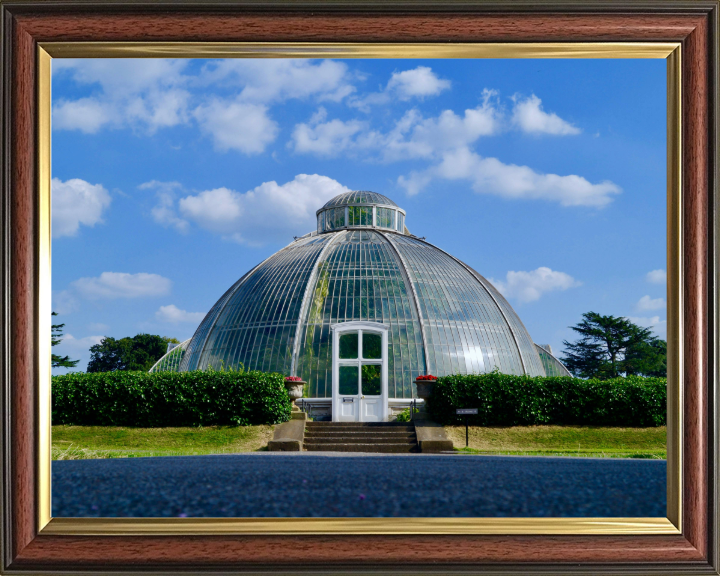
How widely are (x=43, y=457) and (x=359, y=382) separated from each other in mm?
15731

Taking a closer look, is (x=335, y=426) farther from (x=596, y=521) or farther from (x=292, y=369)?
(x=596, y=521)

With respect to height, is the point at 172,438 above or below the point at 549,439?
above

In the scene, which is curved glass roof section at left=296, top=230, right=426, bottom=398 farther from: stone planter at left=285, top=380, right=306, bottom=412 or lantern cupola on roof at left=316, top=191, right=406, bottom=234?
lantern cupola on roof at left=316, top=191, right=406, bottom=234

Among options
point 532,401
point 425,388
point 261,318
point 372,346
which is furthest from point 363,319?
point 532,401

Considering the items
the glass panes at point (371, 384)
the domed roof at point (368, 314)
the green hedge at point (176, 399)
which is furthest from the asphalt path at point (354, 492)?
the domed roof at point (368, 314)

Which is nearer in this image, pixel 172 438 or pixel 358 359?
pixel 172 438

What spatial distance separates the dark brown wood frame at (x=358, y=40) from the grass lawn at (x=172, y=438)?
995 cm

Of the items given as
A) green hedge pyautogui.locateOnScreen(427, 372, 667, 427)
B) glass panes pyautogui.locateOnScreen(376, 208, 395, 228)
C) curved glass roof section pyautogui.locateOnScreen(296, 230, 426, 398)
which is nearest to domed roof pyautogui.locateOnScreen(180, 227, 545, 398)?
curved glass roof section pyautogui.locateOnScreen(296, 230, 426, 398)

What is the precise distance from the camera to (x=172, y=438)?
16406 millimetres

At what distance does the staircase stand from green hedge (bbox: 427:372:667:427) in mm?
1483

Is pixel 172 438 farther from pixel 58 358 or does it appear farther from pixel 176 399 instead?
pixel 58 358

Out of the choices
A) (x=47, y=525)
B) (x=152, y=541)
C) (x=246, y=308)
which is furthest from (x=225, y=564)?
(x=246, y=308)

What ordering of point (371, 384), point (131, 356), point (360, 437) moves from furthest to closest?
1. point (371, 384)
2. point (360, 437)
3. point (131, 356)

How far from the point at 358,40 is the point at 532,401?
14.1 meters
